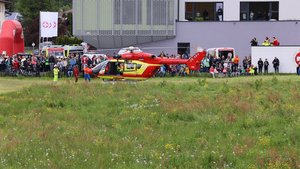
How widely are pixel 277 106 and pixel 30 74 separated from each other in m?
25.0

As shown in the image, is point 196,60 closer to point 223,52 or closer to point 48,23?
point 223,52

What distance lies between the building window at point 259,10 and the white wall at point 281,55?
31.2ft

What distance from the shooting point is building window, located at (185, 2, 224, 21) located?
162 ft

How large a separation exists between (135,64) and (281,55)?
17166mm

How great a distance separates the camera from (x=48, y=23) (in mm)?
54406

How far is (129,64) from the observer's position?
30391mm

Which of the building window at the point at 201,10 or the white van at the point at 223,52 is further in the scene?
the building window at the point at 201,10

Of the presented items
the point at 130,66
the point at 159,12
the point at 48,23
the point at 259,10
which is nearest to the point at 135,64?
the point at 130,66

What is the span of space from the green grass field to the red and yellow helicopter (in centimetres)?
306

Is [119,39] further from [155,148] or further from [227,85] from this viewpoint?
[155,148]

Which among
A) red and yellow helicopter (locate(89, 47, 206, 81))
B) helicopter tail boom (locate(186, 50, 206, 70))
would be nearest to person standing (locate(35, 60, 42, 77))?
red and yellow helicopter (locate(89, 47, 206, 81))

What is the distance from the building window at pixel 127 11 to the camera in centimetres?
4638

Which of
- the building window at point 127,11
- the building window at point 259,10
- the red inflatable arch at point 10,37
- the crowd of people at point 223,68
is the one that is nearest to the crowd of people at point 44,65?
the crowd of people at point 223,68

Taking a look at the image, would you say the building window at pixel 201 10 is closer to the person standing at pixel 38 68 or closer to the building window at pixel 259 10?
the building window at pixel 259 10
